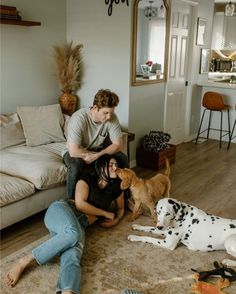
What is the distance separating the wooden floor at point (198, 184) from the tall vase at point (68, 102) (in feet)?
3.78

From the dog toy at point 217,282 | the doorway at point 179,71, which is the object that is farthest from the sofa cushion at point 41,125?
the dog toy at point 217,282

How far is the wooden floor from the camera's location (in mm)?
2658

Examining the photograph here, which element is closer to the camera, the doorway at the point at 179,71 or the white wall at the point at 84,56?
the white wall at the point at 84,56

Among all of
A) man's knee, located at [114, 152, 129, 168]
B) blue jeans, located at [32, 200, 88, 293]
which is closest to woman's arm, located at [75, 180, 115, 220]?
blue jeans, located at [32, 200, 88, 293]

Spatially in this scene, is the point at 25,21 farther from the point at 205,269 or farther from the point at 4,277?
the point at 205,269

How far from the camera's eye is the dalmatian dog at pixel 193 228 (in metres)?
2.27

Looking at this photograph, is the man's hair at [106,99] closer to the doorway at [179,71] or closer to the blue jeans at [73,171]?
the blue jeans at [73,171]

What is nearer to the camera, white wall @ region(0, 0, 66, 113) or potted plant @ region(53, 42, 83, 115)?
white wall @ region(0, 0, 66, 113)

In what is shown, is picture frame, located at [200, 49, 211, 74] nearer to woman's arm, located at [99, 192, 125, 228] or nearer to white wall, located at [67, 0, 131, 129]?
white wall, located at [67, 0, 131, 129]

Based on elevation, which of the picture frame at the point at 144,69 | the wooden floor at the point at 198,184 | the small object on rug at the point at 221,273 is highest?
the picture frame at the point at 144,69

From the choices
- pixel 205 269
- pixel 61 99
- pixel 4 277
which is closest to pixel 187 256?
pixel 205 269

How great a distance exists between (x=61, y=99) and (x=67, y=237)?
7.98ft

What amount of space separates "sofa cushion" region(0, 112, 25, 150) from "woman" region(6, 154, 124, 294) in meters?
1.12

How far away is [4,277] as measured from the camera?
6.93ft
